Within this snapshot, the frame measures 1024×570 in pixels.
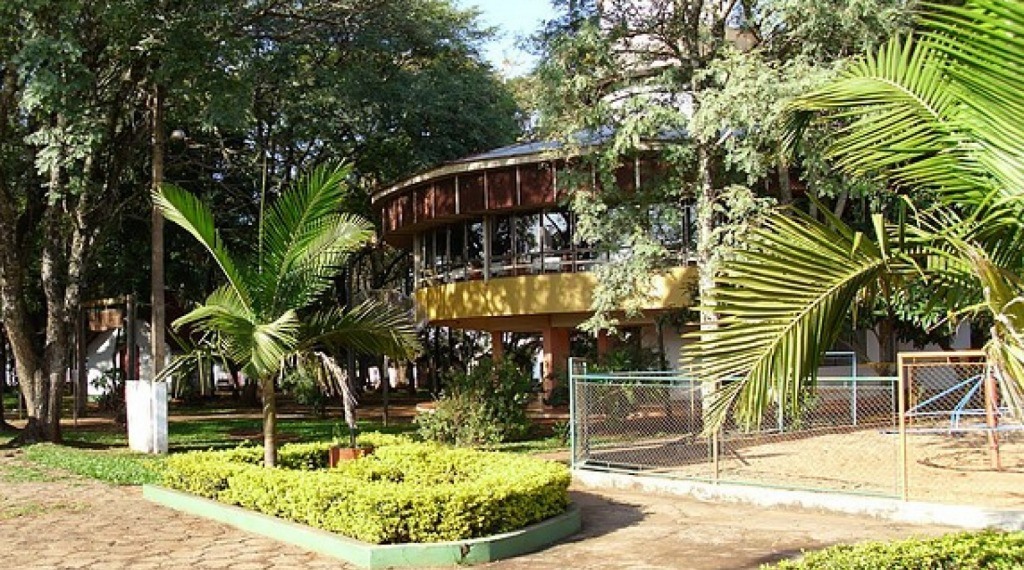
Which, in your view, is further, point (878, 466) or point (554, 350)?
point (554, 350)

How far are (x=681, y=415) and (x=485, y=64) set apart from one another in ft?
60.7

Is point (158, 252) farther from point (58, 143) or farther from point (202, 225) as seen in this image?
point (202, 225)

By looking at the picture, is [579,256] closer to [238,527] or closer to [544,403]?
[544,403]

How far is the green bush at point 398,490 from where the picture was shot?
362 inches

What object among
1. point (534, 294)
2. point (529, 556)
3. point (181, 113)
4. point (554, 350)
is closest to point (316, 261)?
point (529, 556)

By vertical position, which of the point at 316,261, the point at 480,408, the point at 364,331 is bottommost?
the point at 480,408

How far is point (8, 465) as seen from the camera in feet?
54.7

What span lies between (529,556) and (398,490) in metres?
1.37

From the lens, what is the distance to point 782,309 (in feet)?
13.9

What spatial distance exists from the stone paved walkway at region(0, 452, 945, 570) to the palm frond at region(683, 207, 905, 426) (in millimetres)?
5006

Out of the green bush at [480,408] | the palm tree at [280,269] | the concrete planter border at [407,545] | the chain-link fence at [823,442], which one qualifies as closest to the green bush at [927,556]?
the concrete planter border at [407,545]

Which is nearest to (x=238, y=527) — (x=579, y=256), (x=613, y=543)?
(x=613, y=543)

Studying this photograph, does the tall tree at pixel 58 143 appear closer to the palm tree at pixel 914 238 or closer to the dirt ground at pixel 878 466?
the dirt ground at pixel 878 466

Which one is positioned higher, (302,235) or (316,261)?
(302,235)
